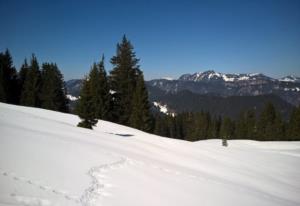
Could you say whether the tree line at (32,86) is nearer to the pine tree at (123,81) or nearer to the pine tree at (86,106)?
the pine tree at (123,81)

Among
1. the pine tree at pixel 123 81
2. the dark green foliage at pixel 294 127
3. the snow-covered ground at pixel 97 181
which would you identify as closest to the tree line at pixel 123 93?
the pine tree at pixel 123 81

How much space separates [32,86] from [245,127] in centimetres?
5848

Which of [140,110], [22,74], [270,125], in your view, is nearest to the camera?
[140,110]

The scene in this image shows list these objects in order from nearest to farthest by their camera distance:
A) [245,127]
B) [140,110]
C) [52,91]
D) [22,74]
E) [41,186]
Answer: [41,186]
[140,110]
[52,91]
[22,74]
[245,127]

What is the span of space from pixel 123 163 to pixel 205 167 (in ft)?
21.5

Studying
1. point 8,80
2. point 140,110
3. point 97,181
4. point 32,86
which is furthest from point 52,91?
point 97,181

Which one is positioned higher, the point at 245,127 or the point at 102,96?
the point at 102,96

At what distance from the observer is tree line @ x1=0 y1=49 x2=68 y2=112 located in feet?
178

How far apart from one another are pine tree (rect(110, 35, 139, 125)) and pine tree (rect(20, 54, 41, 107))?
58.0 feet

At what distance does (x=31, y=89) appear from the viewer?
5556cm

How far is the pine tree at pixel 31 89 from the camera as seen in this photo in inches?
2145

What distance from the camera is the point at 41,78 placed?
5944cm

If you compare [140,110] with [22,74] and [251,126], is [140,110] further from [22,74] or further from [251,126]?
[251,126]

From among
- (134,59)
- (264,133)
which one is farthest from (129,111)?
(264,133)
